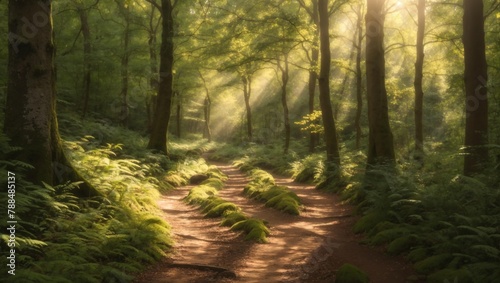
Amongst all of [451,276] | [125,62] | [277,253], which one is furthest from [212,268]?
[125,62]

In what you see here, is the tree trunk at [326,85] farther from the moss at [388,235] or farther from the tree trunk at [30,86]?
the tree trunk at [30,86]

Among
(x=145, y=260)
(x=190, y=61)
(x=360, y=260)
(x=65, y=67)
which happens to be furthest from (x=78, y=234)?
(x=190, y=61)

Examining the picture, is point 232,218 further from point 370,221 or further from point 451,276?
point 451,276

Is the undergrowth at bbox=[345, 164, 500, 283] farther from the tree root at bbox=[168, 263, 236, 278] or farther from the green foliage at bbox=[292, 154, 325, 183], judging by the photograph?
the green foliage at bbox=[292, 154, 325, 183]

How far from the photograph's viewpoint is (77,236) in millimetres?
6188

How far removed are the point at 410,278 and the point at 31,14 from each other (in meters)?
7.92

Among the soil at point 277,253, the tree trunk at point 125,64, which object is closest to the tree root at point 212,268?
the soil at point 277,253

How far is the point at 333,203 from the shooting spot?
41.9 ft

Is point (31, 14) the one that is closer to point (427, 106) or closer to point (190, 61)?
point (190, 61)

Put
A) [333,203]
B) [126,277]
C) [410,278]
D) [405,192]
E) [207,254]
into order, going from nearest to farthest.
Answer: [126,277] → [410,278] → [207,254] → [405,192] → [333,203]

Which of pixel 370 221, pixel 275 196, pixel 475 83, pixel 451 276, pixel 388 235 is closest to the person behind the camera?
pixel 451 276

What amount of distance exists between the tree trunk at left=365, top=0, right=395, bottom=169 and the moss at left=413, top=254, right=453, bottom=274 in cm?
618

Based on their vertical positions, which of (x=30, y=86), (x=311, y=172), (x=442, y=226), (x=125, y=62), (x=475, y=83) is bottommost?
(x=442, y=226)

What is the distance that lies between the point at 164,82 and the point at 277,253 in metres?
12.8
